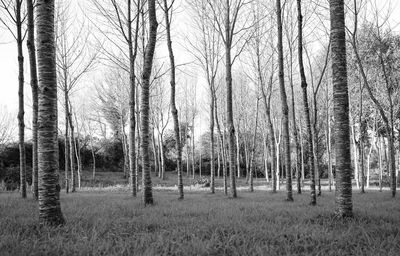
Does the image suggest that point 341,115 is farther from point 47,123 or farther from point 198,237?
point 47,123

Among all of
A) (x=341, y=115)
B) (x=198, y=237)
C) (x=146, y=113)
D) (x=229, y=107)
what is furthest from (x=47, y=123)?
(x=229, y=107)

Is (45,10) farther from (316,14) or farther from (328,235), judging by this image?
(316,14)

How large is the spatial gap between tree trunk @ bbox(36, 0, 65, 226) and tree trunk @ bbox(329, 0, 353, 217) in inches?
193

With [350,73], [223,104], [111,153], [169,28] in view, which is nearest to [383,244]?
[169,28]

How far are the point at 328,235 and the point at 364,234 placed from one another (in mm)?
580

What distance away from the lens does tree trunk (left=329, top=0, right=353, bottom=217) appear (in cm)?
482

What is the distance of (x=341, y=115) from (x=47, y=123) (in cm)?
510

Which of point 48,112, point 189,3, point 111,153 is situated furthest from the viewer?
point 111,153

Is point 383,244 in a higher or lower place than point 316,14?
lower

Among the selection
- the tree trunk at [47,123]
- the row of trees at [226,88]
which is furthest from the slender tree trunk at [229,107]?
the tree trunk at [47,123]

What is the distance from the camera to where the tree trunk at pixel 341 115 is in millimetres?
4820

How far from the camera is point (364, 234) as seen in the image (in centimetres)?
376

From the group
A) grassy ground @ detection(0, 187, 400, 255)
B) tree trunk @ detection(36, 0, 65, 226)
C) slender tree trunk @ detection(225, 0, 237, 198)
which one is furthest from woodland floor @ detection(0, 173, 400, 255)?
slender tree trunk @ detection(225, 0, 237, 198)

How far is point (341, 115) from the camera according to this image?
488cm
